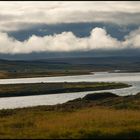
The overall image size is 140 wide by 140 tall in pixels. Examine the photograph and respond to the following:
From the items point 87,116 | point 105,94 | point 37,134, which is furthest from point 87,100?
point 37,134

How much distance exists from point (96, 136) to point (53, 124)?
639cm

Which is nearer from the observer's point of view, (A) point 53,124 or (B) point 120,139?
(B) point 120,139

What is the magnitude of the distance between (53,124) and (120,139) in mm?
8492

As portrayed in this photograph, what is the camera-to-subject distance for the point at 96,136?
3241cm

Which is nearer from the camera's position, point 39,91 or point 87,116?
point 87,116

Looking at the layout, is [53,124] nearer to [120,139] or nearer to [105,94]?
[120,139]

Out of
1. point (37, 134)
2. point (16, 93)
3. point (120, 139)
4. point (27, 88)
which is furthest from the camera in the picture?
point (27, 88)

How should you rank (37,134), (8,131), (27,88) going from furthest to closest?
(27,88) → (8,131) → (37,134)

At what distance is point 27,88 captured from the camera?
144500mm

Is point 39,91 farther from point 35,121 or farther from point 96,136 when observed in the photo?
point 96,136

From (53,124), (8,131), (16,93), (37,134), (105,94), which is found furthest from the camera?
(16,93)

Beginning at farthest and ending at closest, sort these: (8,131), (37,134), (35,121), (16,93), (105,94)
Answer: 1. (16,93)
2. (105,94)
3. (35,121)
4. (8,131)
5. (37,134)

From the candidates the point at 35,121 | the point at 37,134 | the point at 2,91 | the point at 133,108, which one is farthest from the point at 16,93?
the point at 37,134

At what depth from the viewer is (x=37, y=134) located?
3297 centimetres
